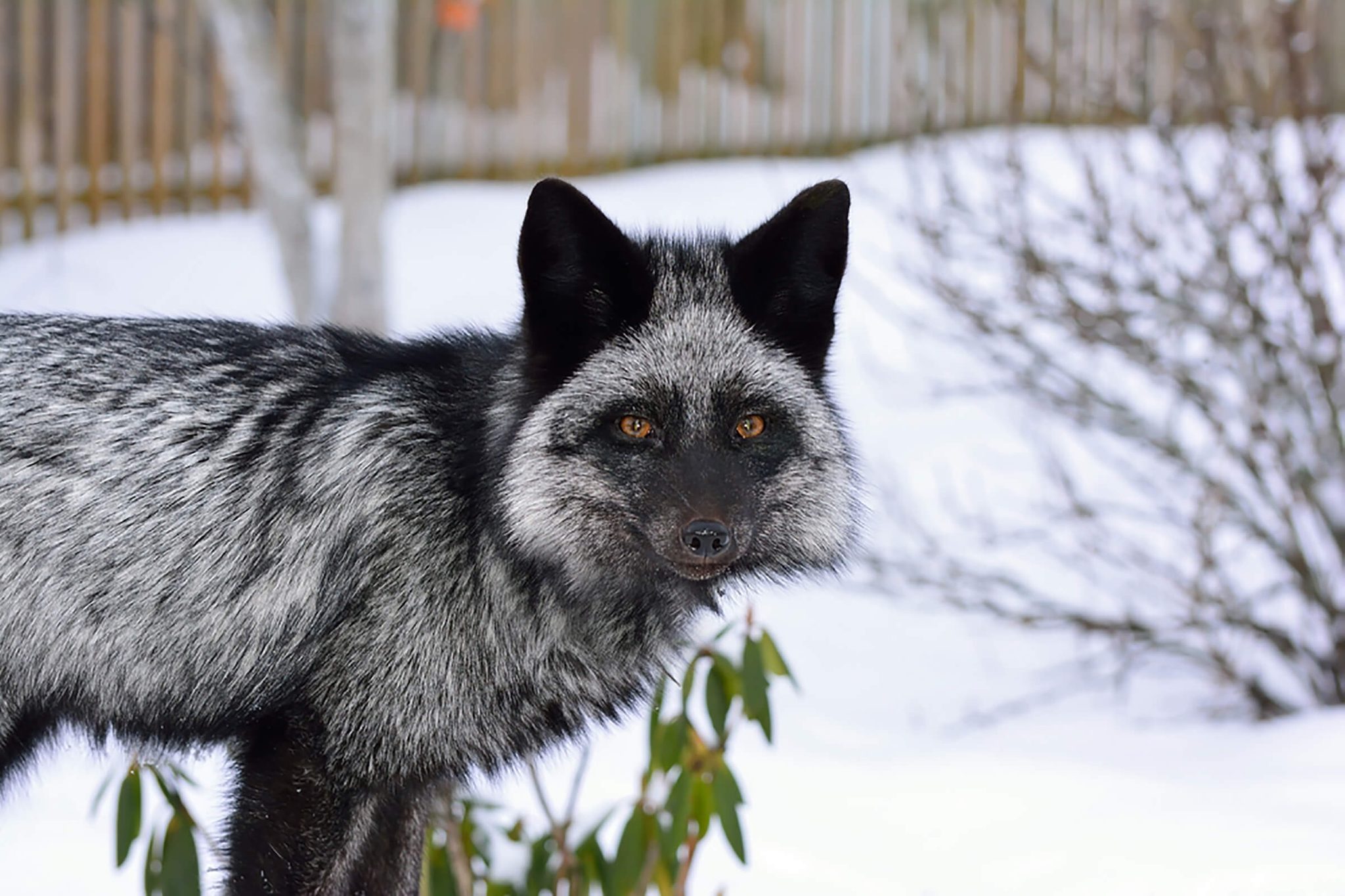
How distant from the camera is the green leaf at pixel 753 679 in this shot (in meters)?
3.30

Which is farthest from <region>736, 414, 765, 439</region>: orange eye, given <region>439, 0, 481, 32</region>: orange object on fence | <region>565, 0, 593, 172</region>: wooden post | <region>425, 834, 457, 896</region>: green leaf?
<region>565, 0, 593, 172</region>: wooden post

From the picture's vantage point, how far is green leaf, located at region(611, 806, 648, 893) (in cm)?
346

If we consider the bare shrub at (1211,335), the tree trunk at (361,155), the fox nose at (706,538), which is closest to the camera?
the fox nose at (706,538)

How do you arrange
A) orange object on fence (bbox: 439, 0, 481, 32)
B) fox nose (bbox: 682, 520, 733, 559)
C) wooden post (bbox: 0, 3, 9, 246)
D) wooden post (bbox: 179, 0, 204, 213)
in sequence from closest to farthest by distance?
fox nose (bbox: 682, 520, 733, 559)
orange object on fence (bbox: 439, 0, 481, 32)
wooden post (bbox: 0, 3, 9, 246)
wooden post (bbox: 179, 0, 204, 213)

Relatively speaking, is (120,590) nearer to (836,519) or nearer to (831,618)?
(836,519)

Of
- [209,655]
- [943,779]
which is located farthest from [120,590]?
[943,779]

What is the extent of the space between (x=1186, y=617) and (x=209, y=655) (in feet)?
12.7

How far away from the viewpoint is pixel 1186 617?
5688 mm

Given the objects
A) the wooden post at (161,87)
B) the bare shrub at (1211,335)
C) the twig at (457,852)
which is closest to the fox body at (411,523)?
the twig at (457,852)

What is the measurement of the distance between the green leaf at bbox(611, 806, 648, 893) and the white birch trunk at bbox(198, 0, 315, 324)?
151 inches

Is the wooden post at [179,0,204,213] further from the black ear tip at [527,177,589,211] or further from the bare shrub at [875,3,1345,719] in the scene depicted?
the black ear tip at [527,177,589,211]

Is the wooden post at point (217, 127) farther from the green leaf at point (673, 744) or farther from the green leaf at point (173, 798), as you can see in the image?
the green leaf at point (673, 744)

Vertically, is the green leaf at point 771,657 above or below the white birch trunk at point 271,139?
below

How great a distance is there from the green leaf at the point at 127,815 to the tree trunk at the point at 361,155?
3.56 m
